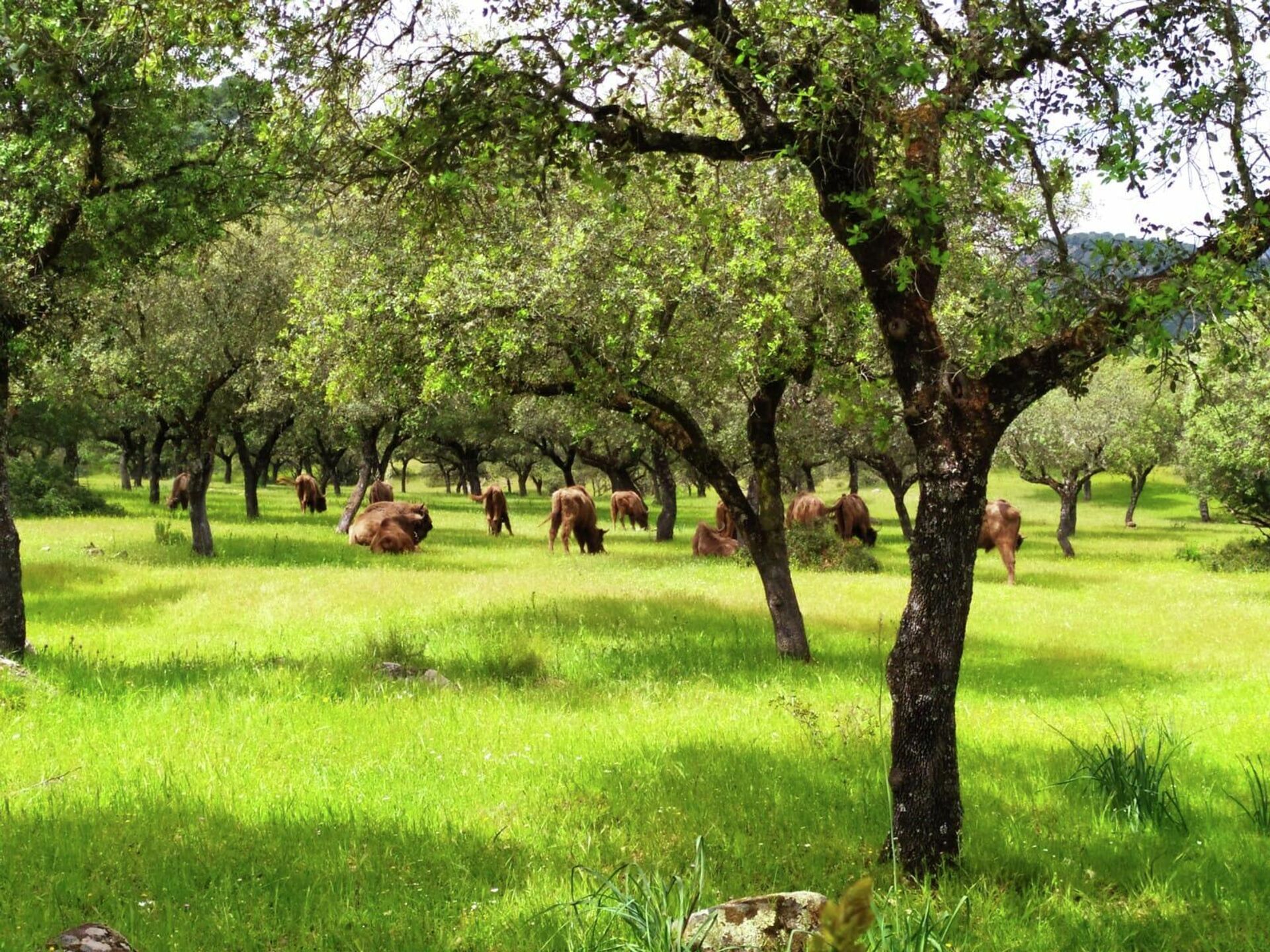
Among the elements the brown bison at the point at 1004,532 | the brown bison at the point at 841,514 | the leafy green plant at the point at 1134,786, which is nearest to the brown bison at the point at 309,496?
the brown bison at the point at 841,514

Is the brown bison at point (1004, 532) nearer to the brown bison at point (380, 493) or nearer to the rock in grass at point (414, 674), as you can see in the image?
the rock in grass at point (414, 674)

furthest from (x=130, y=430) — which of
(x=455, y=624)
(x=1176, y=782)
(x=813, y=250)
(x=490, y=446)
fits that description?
(x=1176, y=782)

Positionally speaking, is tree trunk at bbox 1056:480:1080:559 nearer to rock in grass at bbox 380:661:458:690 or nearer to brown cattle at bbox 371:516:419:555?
brown cattle at bbox 371:516:419:555

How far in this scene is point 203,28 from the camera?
7750 mm

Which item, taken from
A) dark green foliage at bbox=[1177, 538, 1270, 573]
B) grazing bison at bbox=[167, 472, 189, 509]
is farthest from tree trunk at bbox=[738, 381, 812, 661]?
grazing bison at bbox=[167, 472, 189, 509]

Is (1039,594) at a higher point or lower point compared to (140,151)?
lower

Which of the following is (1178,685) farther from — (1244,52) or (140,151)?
(140,151)

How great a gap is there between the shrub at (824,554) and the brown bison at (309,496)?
2671 cm

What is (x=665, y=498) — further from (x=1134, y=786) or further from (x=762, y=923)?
(x=762, y=923)

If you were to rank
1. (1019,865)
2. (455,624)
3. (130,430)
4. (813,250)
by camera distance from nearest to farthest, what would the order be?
(1019,865), (813,250), (455,624), (130,430)

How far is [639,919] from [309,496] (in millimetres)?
50659

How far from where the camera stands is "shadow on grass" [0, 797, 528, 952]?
19.6 ft

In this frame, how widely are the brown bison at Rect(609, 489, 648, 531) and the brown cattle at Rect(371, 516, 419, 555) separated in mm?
15158

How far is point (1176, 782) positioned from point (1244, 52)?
20.9 ft
